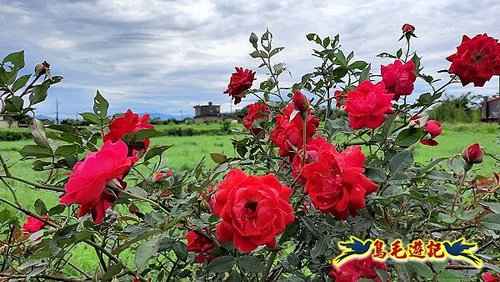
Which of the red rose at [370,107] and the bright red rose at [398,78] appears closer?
the red rose at [370,107]

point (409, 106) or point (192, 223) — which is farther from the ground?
point (409, 106)

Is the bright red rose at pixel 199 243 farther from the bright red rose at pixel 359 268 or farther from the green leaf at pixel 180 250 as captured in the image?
the bright red rose at pixel 359 268

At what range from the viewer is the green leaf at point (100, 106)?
0.85 meters

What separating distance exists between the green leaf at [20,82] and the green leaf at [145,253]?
0.39 meters

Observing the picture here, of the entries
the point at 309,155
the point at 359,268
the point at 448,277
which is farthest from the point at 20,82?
the point at 448,277

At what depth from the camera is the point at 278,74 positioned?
1405mm

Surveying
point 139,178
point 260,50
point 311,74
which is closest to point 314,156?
point 139,178

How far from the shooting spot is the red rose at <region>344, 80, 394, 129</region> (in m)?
0.89

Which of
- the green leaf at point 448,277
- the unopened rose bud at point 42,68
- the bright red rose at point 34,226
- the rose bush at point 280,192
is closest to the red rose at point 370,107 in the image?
the rose bush at point 280,192

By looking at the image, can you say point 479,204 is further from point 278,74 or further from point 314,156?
point 278,74

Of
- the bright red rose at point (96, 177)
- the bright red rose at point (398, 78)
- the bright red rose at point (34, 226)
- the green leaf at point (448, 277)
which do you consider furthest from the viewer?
the bright red rose at point (34, 226)

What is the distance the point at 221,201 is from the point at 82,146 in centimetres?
25

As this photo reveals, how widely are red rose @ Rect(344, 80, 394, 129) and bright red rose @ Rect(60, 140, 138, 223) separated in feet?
1.25

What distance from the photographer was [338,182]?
0.72 metres
